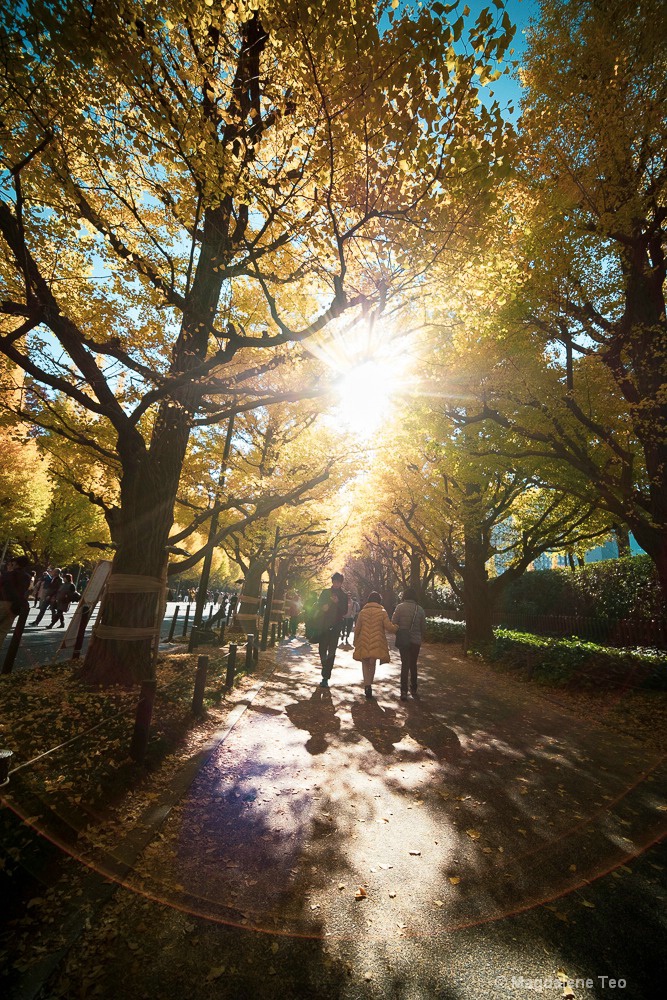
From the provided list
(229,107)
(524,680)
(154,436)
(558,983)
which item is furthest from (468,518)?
(558,983)

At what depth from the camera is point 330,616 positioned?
9031mm

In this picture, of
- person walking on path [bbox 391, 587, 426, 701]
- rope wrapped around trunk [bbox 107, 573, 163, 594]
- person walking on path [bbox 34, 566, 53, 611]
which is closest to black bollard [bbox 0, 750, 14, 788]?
rope wrapped around trunk [bbox 107, 573, 163, 594]

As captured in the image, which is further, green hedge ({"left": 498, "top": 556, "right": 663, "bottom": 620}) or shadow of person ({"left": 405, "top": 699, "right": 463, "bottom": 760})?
green hedge ({"left": 498, "top": 556, "right": 663, "bottom": 620})

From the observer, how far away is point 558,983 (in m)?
2.21

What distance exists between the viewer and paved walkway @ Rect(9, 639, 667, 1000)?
2.22 meters

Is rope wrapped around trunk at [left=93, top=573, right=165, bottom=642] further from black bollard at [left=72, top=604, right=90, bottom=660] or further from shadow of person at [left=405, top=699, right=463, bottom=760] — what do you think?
shadow of person at [left=405, top=699, right=463, bottom=760]

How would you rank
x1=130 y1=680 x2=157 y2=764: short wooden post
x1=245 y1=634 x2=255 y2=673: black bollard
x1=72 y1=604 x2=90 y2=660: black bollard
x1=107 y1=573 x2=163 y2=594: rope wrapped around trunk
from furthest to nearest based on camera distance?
1. x1=245 y1=634 x2=255 y2=673: black bollard
2. x1=72 y1=604 x2=90 y2=660: black bollard
3. x1=107 y1=573 x2=163 y2=594: rope wrapped around trunk
4. x1=130 y1=680 x2=157 y2=764: short wooden post

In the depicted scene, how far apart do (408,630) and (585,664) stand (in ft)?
14.6

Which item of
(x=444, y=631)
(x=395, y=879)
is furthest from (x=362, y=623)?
(x=444, y=631)

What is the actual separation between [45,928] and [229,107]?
8126 millimetres

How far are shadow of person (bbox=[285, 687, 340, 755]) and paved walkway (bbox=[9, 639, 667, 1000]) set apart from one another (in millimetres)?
96

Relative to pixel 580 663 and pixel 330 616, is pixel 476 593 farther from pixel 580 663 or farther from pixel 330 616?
pixel 330 616

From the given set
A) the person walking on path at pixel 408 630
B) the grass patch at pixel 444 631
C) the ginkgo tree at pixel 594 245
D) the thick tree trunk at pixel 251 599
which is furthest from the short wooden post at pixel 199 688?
the grass patch at pixel 444 631

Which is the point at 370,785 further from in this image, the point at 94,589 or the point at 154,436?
the point at 94,589
